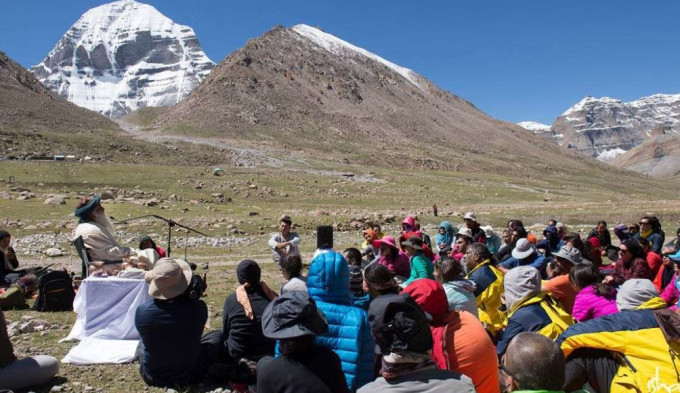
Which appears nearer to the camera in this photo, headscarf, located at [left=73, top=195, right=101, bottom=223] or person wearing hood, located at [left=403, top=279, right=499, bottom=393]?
person wearing hood, located at [left=403, top=279, right=499, bottom=393]

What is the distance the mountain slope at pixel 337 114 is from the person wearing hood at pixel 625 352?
87.8m

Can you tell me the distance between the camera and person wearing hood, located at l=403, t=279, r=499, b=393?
468 cm

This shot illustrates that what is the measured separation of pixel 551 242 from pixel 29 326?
1189 cm

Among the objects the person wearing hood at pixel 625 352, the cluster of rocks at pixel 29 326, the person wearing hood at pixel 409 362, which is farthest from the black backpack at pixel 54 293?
the person wearing hood at pixel 625 352

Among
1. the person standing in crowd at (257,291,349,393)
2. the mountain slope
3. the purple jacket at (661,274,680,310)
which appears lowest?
the purple jacket at (661,274,680,310)

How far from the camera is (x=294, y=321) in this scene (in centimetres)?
411

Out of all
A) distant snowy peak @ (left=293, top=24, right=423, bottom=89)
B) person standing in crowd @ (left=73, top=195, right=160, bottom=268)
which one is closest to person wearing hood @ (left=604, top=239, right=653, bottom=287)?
person standing in crowd @ (left=73, top=195, right=160, bottom=268)

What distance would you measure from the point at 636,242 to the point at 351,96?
146 metres

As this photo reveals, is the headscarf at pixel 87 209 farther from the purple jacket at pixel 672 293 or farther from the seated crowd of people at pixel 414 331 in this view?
the purple jacket at pixel 672 293

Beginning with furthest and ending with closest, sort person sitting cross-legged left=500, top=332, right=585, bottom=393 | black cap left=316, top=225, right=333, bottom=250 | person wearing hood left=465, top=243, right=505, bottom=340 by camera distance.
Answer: black cap left=316, top=225, right=333, bottom=250
person wearing hood left=465, top=243, right=505, bottom=340
person sitting cross-legged left=500, top=332, right=585, bottom=393

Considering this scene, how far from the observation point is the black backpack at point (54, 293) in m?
10.1

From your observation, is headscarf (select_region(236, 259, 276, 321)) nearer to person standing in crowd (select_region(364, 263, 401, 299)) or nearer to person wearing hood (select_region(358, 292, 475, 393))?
person standing in crowd (select_region(364, 263, 401, 299))

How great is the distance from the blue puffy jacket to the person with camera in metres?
1.87

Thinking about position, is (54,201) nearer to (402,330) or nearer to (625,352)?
(402,330)
